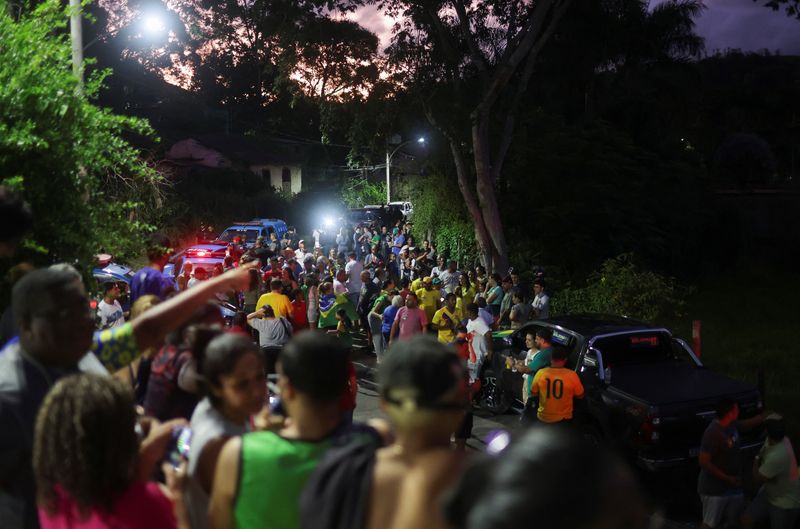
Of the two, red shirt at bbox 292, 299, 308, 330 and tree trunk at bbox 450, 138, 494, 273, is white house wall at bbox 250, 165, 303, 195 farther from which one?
red shirt at bbox 292, 299, 308, 330

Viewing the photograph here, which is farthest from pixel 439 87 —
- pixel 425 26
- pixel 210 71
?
pixel 210 71

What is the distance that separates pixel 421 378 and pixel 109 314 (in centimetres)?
942

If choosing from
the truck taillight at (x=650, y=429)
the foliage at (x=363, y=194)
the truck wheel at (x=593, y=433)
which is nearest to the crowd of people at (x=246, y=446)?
the truck taillight at (x=650, y=429)

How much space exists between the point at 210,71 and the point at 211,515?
7007 cm

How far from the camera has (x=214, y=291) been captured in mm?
3566

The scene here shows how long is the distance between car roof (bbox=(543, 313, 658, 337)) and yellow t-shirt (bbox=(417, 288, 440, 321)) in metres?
4.11

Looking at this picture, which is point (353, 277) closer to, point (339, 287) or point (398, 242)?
point (339, 287)

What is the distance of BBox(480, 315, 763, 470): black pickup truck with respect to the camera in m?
8.95

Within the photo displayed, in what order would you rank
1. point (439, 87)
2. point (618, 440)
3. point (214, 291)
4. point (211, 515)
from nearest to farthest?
1. point (211, 515)
2. point (214, 291)
3. point (618, 440)
4. point (439, 87)

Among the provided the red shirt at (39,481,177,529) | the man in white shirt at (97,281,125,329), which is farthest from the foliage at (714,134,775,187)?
the red shirt at (39,481,177,529)

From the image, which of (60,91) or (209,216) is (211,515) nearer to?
(60,91)

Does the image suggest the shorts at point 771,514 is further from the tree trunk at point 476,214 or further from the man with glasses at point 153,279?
the tree trunk at point 476,214

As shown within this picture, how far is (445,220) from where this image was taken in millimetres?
24938

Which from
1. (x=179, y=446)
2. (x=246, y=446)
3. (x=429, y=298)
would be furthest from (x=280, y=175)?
(x=246, y=446)
